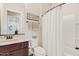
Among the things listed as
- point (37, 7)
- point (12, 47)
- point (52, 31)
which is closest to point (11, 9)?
point (37, 7)

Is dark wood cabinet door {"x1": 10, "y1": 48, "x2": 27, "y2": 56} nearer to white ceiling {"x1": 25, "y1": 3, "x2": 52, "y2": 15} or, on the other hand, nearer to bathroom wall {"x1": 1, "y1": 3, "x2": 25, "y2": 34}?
bathroom wall {"x1": 1, "y1": 3, "x2": 25, "y2": 34}

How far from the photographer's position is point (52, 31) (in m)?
1.72

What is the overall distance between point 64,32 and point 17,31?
0.63 meters

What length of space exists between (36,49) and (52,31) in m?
0.33

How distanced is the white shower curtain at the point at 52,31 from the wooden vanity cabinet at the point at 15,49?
27 centimetres

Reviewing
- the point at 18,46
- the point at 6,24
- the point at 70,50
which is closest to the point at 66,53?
the point at 70,50

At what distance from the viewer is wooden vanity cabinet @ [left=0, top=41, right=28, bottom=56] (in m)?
1.56

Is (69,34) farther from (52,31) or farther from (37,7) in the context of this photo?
(37,7)

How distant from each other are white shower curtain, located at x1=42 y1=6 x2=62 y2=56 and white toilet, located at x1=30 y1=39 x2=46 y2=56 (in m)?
0.07

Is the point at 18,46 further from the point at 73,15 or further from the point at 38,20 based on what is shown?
the point at 73,15

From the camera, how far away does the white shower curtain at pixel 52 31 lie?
1.67 metres

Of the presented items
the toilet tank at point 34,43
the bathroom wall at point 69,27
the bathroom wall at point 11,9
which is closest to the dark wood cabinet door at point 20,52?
the toilet tank at point 34,43

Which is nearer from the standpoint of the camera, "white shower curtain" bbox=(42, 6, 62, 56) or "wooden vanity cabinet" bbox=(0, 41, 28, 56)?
"wooden vanity cabinet" bbox=(0, 41, 28, 56)

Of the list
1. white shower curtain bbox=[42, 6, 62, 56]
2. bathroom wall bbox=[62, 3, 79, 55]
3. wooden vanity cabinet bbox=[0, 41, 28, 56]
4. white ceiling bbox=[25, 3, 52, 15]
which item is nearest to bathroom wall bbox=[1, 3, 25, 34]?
white ceiling bbox=[25, 3, 52, 15]
